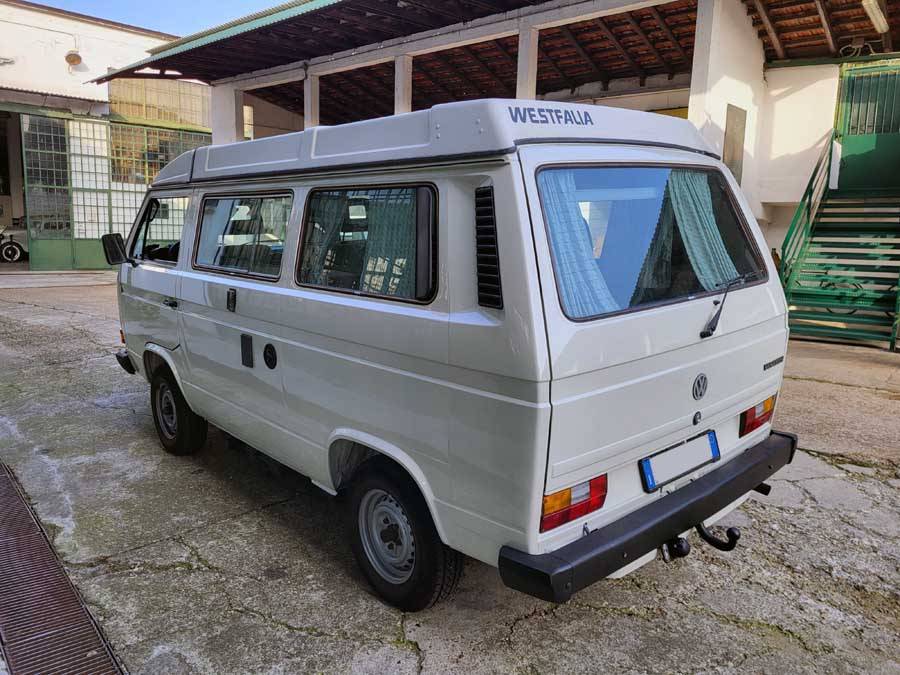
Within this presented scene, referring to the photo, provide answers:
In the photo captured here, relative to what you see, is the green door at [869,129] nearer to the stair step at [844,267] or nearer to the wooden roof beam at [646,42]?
the stair step at [844,267]

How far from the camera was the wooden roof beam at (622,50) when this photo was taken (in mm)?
10969

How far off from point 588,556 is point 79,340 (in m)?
8.46

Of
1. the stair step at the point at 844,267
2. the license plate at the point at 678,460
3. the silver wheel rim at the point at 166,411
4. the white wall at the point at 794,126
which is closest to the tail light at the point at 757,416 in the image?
the license plate at the point at 678,460

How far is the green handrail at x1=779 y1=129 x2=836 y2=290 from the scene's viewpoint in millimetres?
9945

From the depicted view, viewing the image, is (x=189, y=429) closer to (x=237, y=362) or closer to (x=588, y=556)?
(x=237, y=362)

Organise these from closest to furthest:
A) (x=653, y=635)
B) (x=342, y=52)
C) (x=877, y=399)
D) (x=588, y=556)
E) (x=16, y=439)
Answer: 1. (x=588, y=556)
2. (x=653, y=635)
3. (x=16, y=439)
4. (x=877, y=399)
5. (x=342, y=52)

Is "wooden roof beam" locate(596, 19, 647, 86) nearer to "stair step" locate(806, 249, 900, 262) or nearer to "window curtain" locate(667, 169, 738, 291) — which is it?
"stair step" locate(806, 249, 900, 262)

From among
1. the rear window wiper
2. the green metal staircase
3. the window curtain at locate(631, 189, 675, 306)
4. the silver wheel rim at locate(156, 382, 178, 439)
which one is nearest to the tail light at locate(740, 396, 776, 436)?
the rear window wiper

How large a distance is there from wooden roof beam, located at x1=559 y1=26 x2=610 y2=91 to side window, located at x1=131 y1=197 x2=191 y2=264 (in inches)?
336

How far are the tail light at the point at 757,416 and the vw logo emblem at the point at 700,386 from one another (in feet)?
1.46

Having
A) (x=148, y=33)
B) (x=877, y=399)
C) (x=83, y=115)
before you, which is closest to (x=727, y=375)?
(x=877, y=399)

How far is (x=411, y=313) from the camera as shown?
2578 millimetres

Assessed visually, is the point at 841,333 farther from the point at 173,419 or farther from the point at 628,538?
the point at 173,419

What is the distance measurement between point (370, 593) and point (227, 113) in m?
15.0
